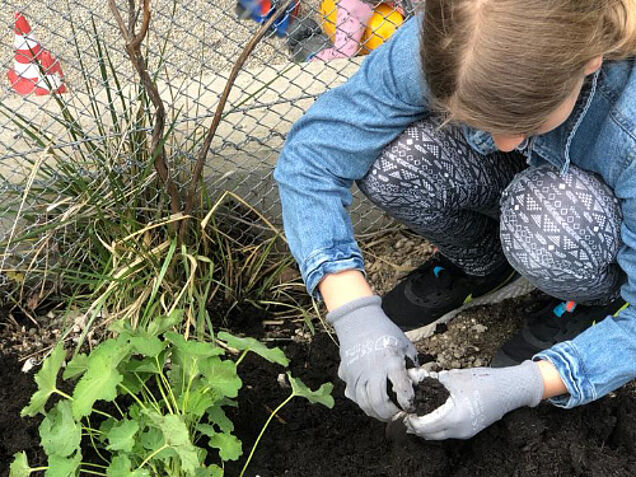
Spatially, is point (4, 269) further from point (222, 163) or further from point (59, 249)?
point (222, 163)

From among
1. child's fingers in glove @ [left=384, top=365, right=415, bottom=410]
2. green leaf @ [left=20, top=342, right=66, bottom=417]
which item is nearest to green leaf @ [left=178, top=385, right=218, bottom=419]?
green leaf @ [left=20, top=342, right=66, bottom=417]

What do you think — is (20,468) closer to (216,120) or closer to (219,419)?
(219,419)

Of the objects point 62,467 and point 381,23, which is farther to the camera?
point 381,23

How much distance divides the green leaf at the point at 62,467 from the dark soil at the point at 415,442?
1.22 feet

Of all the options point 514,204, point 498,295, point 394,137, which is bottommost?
point 498,295

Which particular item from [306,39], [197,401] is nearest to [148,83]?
[197,401]

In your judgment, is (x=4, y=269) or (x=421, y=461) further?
(x=4, y=269)

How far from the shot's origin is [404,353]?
5.06ft

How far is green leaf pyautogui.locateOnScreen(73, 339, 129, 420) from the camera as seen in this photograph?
140 centimetres

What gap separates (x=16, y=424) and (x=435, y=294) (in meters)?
1.05

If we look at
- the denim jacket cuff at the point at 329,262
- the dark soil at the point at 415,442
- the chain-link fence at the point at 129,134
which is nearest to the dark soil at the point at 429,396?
the dark soil at the point at 415,442

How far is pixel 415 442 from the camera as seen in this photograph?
1.61 meters

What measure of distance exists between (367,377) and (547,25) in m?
0.69

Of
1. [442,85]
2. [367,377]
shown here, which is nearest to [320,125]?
[442,85]
